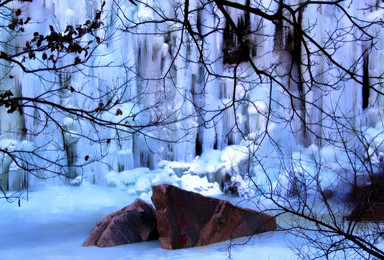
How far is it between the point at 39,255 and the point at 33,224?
5.92 feet

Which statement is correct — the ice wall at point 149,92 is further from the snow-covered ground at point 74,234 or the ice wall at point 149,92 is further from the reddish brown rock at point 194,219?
the reddish brown rock at point 194,219

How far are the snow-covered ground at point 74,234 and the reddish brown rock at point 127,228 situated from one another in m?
0.13

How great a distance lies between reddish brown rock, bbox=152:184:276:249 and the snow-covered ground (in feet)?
0.42

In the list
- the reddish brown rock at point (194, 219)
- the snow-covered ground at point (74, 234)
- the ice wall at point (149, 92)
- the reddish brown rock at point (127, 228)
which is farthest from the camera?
the ice wall at point (149, 92)

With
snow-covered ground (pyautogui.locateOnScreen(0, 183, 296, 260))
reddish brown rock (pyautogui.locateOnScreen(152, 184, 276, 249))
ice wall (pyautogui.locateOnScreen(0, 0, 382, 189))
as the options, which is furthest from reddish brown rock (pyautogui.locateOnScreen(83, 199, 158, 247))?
ice wall (pyautogui.locateOnScreen(0, 0, 382, 189))

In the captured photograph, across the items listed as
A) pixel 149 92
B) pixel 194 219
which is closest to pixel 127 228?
pixel 194 219

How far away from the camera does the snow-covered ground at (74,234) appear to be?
562 centimetres

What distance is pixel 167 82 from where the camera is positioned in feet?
35.1

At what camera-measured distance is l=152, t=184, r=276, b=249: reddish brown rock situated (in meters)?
5.99

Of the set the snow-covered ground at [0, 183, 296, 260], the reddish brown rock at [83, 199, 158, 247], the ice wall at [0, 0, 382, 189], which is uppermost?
the ice wall at [0, 0, 382, 189]

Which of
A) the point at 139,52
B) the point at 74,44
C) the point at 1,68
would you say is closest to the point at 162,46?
the point at 139,52

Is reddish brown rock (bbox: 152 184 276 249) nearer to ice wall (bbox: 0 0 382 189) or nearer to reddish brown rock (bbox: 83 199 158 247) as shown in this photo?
→ reddish brown rock (bbox: 83 199 158 247)

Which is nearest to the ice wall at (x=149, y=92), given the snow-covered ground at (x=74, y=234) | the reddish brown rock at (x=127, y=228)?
the snow-covered ground at (x=74, y=234)

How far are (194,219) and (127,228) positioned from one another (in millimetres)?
825
